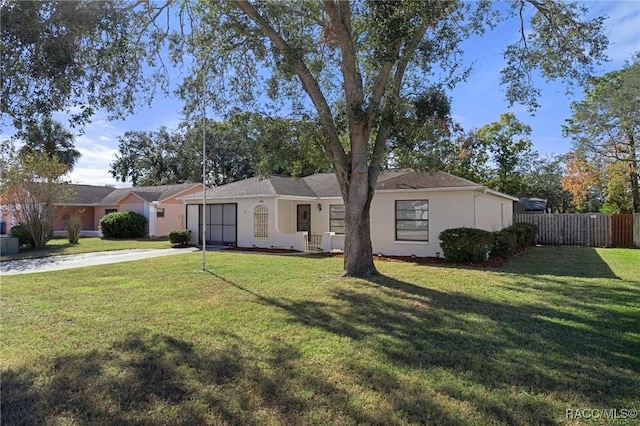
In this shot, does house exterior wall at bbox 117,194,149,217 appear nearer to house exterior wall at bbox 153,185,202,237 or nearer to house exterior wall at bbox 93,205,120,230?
house exterior wall at bbox 153,185,202,237

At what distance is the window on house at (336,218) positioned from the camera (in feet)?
63.5

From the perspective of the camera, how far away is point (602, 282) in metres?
10.1

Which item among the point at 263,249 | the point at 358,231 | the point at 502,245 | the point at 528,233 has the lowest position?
the point at 263,249

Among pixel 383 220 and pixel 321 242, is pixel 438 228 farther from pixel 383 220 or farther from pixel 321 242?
pixel 321 242

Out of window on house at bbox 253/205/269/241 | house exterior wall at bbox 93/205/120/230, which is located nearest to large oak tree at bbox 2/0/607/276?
window on house at bbox 253/205/269/241

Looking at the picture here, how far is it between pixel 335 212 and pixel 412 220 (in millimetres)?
4357

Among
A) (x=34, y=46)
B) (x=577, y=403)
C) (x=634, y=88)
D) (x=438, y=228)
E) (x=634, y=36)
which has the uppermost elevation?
(x=634, y=88)

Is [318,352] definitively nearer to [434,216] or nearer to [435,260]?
[435,260]

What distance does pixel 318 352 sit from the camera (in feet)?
16.8

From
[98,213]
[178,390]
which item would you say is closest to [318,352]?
[178,390]

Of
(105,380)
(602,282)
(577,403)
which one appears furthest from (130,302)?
(602,282)

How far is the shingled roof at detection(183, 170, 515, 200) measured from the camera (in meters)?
15.9

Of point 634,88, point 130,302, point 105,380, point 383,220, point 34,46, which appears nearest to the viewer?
point 105,380

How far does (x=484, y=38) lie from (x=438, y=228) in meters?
6.88
